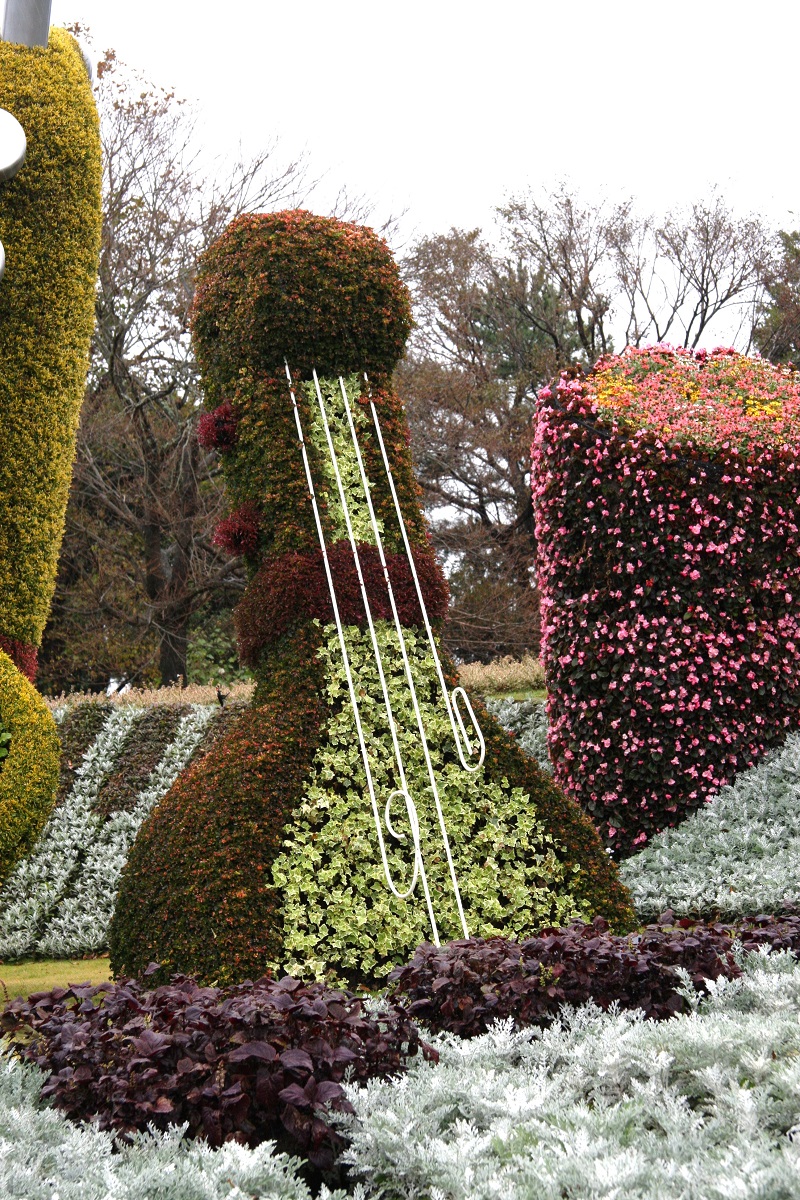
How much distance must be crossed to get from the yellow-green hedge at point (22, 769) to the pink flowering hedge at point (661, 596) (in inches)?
148

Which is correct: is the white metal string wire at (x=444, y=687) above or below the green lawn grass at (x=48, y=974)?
above

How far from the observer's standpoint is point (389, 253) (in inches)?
248

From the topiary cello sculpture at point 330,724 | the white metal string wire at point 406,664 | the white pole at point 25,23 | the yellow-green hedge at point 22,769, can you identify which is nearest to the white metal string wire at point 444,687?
the topiary cello sculpture at point 330,724

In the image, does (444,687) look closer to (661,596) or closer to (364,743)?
(364,743)

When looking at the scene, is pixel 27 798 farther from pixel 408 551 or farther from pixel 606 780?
pixel 606 780

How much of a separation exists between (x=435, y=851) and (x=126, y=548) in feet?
49.6

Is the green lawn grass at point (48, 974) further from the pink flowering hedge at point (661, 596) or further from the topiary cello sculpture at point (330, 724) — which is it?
the pink flowering hedge at point (661, 596)

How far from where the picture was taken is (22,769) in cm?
697

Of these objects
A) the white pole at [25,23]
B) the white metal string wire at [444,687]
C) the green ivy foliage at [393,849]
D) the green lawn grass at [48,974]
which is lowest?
the green lawn grass at [48,974]

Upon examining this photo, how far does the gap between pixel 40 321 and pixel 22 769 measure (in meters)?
3.02

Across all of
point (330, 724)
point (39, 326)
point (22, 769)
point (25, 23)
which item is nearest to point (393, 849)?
point (330, 724)

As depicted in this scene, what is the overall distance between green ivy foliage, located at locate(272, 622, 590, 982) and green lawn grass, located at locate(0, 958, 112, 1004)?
2359 millimetres

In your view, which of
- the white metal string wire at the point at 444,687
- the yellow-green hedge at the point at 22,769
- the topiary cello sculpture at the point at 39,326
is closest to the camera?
the white metal string wire at the point at 444,687

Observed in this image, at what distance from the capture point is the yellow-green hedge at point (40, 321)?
7500 millimetres
